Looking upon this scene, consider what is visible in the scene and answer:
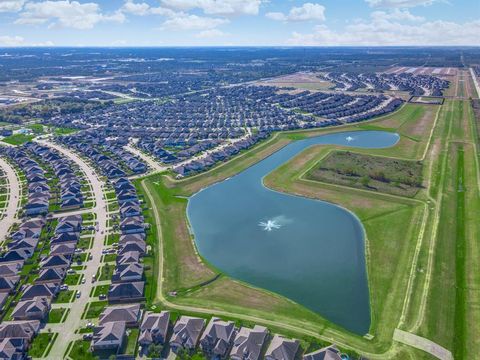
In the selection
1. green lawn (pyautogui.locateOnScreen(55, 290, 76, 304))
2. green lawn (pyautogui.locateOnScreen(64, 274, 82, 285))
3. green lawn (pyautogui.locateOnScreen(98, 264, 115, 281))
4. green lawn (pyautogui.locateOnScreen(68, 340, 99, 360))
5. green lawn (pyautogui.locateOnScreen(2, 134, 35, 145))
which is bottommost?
green lawn (pyautogui.locateOnScreen(68, 340, 99, 360))

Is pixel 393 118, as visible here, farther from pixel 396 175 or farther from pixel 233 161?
pixel 233 161

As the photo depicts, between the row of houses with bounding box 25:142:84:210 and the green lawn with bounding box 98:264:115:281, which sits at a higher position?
the row of houses with bounding box 25:142:84:210

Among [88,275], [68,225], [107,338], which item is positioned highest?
[68,225]

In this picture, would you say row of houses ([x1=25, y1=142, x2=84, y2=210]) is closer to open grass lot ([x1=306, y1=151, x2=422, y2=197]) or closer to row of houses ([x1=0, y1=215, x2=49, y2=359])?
row of houses ([x1=0, y1=215, x2=49, y2=359])

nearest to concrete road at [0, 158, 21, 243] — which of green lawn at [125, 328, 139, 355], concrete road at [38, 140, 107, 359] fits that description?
concrete road at [38, 140, 107, 359]

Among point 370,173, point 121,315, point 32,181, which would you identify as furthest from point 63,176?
point 370,173

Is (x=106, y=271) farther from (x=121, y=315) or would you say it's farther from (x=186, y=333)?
(x=186, y=333)

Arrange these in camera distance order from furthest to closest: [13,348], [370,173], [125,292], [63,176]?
[370,173], [63,176], [125,292], [13,348]

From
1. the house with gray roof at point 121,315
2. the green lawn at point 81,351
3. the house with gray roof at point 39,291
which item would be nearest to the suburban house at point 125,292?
→ the house with gray roof at point 121,315
